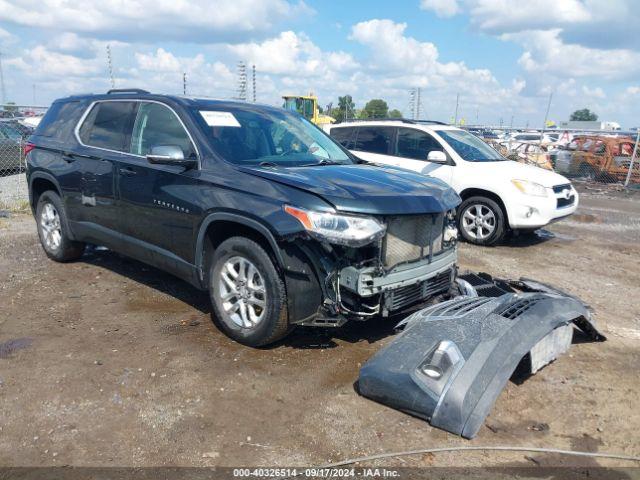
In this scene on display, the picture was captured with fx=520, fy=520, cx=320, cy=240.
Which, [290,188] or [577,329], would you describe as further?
[577,329]

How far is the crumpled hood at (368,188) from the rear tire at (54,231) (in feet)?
9.97

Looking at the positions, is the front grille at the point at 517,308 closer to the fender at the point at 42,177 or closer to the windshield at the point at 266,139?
the windshield at the point at 266,139

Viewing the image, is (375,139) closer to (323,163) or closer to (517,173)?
(517,173)

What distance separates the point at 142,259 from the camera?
4879 millimetres

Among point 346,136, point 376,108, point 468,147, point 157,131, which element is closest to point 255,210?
point 157,131

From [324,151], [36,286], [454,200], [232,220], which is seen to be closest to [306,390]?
[232,220]

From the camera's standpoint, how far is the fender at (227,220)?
3594 millimetres

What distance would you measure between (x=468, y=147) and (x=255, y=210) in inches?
225

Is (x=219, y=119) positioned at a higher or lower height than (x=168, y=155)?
higher

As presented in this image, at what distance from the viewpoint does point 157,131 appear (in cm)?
464

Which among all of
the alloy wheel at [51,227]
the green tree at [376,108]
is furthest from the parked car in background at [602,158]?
the green tree at [376,108]

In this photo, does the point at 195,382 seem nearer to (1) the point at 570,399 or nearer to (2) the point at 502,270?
(1) the point at 570,399

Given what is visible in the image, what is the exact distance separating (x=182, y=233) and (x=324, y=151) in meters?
1.54

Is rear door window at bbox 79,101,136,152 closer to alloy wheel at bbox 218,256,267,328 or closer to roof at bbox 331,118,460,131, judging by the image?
alloy wheel at bbox 218,256,267,328
